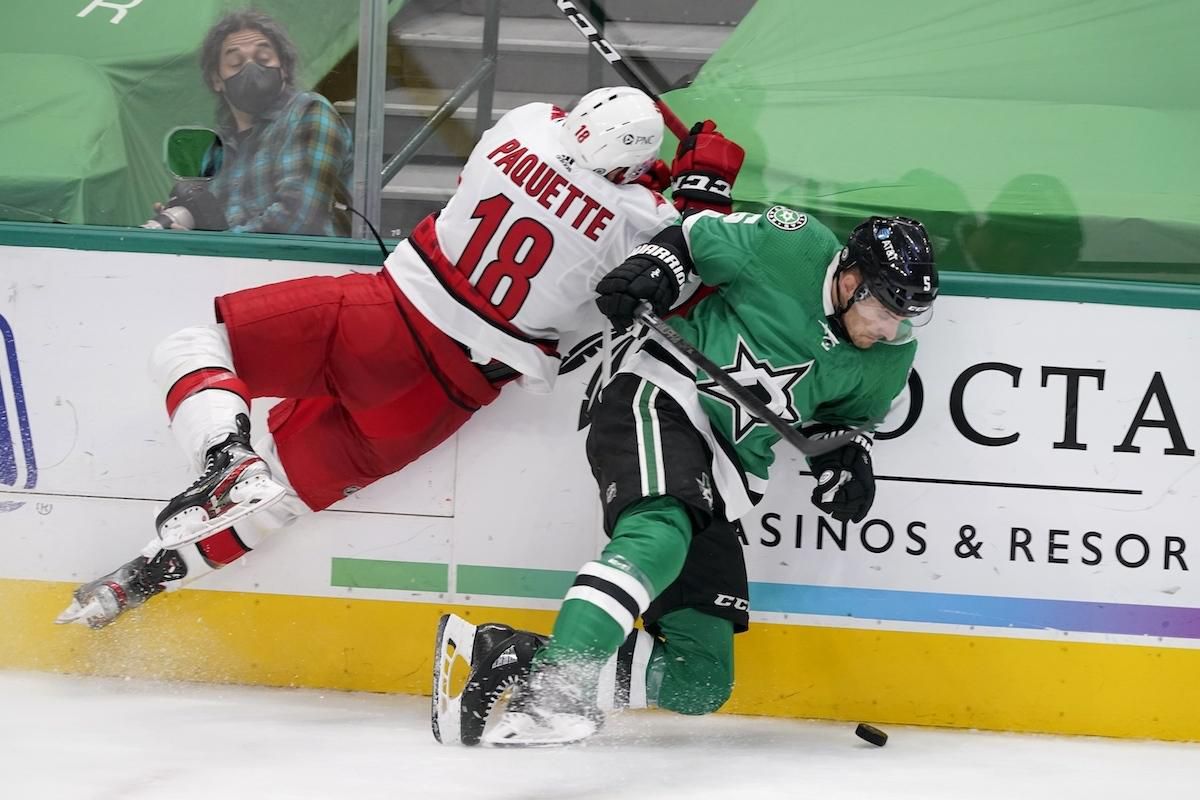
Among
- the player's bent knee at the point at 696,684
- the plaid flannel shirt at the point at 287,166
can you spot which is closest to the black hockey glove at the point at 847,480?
the player's bent knee at the point at 696,684

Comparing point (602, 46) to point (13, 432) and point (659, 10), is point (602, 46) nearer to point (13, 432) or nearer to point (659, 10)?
point (659, 10)

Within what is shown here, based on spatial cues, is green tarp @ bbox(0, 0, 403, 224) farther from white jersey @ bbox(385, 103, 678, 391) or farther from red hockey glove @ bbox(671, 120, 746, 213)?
red hockey glove @ bbox(671, 120, 746, 213)

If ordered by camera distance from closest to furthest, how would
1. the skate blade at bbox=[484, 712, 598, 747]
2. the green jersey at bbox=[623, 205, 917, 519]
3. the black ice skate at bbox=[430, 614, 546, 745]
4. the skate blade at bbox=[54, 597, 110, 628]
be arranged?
1. the skate blade at bbox=[484, 712, 598, 747]
2. the black ice skate at bbox=[430, 614, 546, 745]
3. the green jersey at bbox=[623, 205, 917, 519]
4. the skate blade at bbox=[54, 597, 110, 628]

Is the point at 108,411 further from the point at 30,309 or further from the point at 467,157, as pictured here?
the point at 467,157

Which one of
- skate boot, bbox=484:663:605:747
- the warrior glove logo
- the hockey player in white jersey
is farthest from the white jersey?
the warrior glove logo

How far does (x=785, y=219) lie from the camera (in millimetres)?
2523

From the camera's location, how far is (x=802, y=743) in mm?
2736

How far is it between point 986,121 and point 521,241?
1109 millimetres

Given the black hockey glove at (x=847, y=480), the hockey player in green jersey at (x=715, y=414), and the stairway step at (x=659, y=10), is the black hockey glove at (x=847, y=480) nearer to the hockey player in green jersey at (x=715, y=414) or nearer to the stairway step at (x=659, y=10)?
the hockey player in green jersey at (x=715, y=414)

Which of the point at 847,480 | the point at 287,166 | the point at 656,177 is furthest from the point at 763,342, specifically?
the point at 287,166

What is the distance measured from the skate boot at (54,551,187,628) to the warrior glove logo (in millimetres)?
318

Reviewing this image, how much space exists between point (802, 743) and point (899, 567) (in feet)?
1.45

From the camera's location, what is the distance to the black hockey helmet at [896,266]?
238 cm

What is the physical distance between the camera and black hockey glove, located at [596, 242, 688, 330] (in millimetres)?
2404
